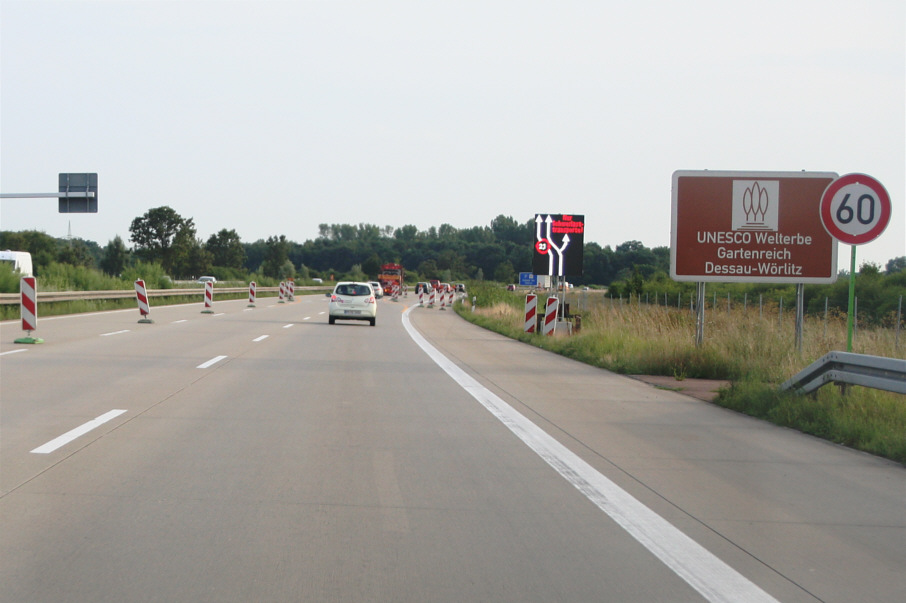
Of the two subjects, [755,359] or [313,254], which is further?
[313,254]

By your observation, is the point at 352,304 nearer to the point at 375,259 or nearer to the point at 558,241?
the point at 558,241

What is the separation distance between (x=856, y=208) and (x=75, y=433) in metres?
9.70

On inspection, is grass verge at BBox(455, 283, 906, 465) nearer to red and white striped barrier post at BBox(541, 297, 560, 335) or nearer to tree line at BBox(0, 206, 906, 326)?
red and white striped barrier post at BBox(541, 297, 560, 335)

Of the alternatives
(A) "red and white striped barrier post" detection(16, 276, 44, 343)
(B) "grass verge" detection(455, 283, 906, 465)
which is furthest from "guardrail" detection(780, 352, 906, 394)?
(A) "red and white striped barrier post" detection(16, 276, 44, 343)

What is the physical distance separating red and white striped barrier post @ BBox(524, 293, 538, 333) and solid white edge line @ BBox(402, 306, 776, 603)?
17.0 m

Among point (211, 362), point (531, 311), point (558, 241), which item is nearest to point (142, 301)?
point (531, 311)

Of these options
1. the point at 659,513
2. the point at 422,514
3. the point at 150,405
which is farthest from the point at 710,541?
the point at 150,405

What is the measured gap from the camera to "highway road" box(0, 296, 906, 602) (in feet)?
14.9

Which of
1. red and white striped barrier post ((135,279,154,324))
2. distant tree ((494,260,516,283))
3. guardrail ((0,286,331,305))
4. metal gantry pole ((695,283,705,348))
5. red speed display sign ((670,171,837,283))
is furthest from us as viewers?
distant tree ((494,260,516,283))

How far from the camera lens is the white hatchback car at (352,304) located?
3064 cm

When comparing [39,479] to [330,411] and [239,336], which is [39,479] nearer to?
[330,411]

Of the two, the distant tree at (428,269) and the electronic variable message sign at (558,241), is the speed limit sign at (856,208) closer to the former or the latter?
the electronic variable message sign at (558,241)

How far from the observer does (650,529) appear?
556 cm

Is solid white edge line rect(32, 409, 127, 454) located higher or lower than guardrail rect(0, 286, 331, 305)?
lower
